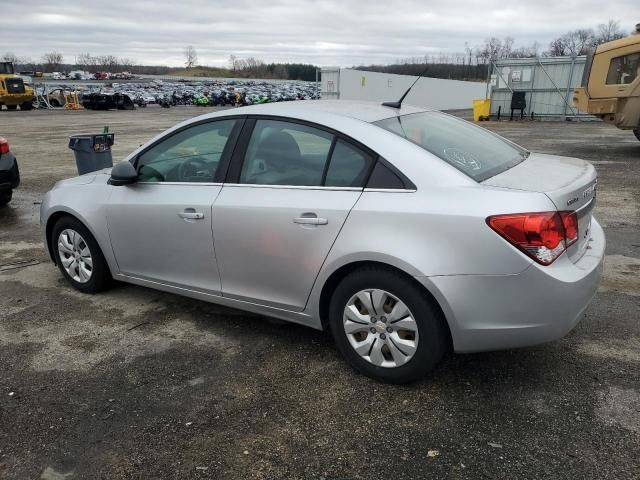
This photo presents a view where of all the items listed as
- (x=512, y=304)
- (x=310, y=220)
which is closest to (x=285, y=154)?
(x=310, y=220)

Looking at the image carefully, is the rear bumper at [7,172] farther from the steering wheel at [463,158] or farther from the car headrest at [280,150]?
the steering wheel at [463,158]

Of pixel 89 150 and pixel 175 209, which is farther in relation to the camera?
pixel 89 150

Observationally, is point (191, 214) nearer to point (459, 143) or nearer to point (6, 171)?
point (459, 143)

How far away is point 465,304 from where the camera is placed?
2764mm

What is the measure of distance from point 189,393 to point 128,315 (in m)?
1.35

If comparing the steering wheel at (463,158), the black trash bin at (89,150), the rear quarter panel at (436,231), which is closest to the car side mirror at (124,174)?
the rear quarter panel at (436,231)

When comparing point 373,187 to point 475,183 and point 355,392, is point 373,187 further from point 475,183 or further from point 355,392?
point 355,392

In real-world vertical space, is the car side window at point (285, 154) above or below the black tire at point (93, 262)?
above

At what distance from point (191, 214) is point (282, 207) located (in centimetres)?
75

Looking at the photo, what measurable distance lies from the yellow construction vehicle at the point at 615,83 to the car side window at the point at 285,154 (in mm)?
11146

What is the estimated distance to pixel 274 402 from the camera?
3.04 m

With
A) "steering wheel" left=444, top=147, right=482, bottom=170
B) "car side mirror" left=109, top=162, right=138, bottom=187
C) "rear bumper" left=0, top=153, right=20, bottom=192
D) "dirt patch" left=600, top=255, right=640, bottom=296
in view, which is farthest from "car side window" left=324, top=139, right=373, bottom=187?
"rear bumper" left=0, top=153, right=20, bottom=192

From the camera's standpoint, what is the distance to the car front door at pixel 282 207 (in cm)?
314

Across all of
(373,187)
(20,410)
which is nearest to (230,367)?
(20,410)
